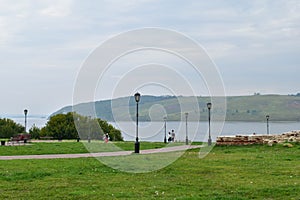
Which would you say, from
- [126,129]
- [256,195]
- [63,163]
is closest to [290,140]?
[126,129]

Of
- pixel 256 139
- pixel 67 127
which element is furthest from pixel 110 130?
pixel 256 139

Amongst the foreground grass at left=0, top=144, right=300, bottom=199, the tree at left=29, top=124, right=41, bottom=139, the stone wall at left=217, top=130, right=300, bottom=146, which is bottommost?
the foreground grass at left=0, top=144, right=300, bottom=199

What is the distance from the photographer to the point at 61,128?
64875 millimetres

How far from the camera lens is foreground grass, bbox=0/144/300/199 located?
44.2 ft

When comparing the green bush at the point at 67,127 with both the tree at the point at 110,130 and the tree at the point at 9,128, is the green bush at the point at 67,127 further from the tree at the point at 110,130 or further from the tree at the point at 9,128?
the tree at the point at 9,128

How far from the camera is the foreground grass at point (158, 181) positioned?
1347cm

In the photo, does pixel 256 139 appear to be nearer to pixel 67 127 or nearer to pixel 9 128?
pixel 67 127

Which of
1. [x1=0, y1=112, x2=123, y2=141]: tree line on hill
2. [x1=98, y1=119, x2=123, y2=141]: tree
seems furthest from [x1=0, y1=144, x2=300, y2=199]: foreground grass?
[x1=98, y1=119, x2=123, y2=141]: tree

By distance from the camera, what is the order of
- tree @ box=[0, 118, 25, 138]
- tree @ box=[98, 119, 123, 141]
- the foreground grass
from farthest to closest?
tree @ box=[98, 119, 123, 141] → tree @ box=[0, 118, 25, 138] → the foreground grass

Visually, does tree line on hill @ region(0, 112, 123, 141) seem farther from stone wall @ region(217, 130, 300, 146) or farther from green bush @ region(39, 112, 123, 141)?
stone wall @ region(217, 130, 300, 146)

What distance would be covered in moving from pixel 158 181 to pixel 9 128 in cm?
4912

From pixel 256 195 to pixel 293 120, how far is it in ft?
576

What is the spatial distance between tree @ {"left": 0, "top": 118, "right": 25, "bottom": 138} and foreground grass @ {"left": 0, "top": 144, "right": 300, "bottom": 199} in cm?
4034

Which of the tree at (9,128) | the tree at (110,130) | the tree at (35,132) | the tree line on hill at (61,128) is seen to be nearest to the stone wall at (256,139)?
the tree line on hill at (61,128)
